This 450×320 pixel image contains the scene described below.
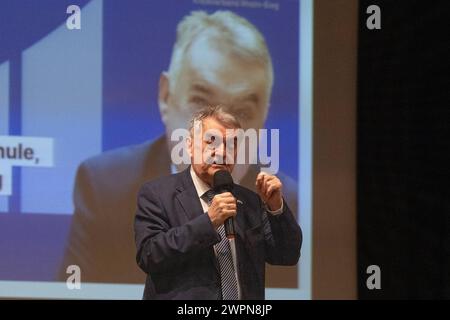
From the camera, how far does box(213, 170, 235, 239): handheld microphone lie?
101 inches

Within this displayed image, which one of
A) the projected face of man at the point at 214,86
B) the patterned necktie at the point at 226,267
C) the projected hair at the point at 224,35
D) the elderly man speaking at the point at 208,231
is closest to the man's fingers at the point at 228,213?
the elderly man speaking at the point at 208,231

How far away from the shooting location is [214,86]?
3.13 meters

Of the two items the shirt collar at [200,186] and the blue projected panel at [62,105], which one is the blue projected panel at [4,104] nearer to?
the blue projected panel at [62,105]

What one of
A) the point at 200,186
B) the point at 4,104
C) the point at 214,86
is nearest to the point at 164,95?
the point at 214,86

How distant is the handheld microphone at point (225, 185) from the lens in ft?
8.39

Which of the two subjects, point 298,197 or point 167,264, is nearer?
point 167,264

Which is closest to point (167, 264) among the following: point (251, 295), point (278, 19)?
point (251, 295)

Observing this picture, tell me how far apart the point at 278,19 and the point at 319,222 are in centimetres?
87

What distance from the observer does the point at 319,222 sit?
319 cm
